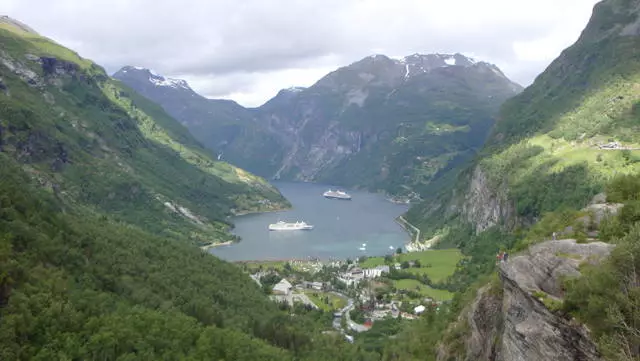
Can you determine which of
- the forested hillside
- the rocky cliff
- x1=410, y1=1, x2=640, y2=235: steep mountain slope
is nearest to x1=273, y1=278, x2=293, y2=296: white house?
the forested hillside

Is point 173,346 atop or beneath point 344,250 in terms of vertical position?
atop

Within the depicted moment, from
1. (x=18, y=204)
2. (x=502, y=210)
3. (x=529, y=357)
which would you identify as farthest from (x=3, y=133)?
(x=529, y=357)

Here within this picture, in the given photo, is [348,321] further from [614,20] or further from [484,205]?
[614,20]

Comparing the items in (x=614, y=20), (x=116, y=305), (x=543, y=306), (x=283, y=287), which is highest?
(x=614, y=20)

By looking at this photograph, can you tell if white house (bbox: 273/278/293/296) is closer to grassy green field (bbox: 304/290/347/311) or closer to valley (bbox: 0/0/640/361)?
valley (bbox: 0/0/640/361)

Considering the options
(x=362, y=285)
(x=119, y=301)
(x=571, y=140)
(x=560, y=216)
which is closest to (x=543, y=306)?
(x=560, y=216)

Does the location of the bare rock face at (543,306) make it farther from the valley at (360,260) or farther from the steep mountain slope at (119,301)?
the steep mountain slope at (119,301)

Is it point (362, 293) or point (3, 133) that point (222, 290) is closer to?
point (362, 293)
